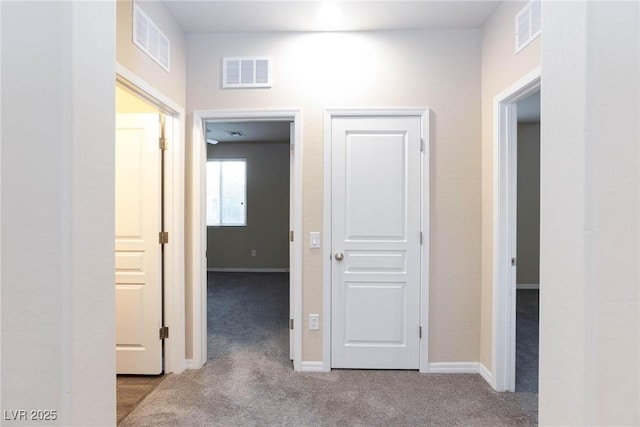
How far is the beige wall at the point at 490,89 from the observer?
2186mm

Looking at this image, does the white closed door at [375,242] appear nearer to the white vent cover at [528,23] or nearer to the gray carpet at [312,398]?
the gray carpet at [312,398]

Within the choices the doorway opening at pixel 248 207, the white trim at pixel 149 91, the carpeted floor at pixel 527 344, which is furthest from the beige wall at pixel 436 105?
the doorway opening at pixel 248 207

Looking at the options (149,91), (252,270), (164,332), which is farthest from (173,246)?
(252,270)


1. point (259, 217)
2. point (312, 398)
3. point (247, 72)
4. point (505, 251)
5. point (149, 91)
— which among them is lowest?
point (312, 398)

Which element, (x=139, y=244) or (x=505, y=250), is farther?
(x=139, y=244)

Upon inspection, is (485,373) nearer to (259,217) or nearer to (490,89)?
(490,89)

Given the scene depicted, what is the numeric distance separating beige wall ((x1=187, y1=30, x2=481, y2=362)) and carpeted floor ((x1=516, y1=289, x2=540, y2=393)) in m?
0.42

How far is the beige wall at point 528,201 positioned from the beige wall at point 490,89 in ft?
11.5

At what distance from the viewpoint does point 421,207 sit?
2.56 m

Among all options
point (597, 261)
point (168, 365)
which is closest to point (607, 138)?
point (597, 261)

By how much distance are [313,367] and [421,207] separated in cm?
162

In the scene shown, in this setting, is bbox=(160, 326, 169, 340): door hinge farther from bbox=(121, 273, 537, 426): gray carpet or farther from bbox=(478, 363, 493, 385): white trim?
bbox=(478, 363, 493, 385): white trim

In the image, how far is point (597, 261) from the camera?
0.62 meters

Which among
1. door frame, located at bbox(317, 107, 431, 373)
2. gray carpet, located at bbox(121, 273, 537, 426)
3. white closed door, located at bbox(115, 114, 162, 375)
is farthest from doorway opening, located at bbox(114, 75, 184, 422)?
door frame, located at bbox(317, 107, 431, 373)
